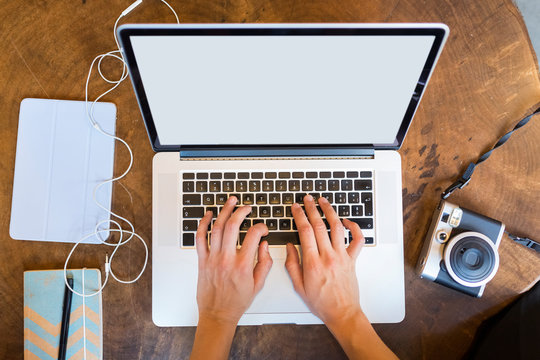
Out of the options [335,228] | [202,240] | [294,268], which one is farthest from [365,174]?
[202,240]

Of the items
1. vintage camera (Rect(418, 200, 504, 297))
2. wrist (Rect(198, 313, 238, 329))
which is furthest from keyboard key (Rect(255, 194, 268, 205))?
vintage camera (Rect(418, 200, 504, 297))

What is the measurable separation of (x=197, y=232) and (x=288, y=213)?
179 millimetres

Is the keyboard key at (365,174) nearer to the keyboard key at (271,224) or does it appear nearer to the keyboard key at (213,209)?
the keyboard key at (271,224)

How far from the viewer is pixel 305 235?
72 centimetres

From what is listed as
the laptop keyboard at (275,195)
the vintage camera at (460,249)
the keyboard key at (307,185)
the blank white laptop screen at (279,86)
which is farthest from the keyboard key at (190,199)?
the vintage camera at (460,249)

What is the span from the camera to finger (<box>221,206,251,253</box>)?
2.33ft

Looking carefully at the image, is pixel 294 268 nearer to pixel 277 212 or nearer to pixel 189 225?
pixel 277 212

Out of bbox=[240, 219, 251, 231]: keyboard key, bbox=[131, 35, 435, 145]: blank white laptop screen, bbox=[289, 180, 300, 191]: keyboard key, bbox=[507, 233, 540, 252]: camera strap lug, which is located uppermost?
bbox=[131, 35, 435, 145]: blank white laptop screen

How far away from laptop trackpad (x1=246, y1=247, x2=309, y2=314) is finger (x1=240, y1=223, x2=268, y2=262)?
44 mm

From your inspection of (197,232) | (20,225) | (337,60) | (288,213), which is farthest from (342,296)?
(20,225)

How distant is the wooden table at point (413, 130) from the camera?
0.78 meters

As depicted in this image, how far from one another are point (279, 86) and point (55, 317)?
2.08ft

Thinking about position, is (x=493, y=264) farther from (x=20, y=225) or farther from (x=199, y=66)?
(x=20, y=225)

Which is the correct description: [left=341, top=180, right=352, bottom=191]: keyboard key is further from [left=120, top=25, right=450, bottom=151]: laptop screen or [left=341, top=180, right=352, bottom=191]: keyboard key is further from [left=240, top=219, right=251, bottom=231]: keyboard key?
[left=240, top=219, right=251, bottom=231]: keyboard key
